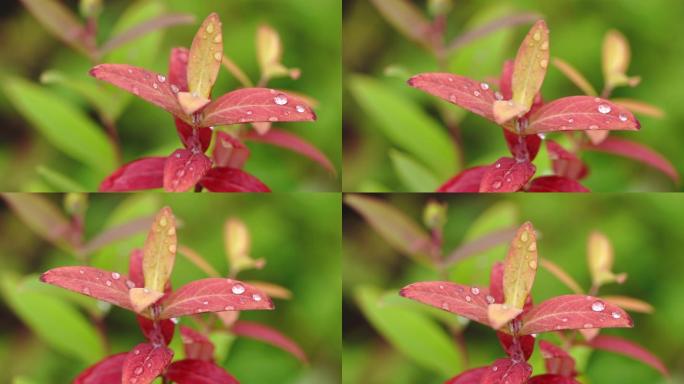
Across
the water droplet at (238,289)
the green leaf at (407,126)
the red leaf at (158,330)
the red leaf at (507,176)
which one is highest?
the green leaf at (407,126)

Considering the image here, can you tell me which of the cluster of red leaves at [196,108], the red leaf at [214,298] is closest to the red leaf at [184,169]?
the cluster of red leaves at [196,108]

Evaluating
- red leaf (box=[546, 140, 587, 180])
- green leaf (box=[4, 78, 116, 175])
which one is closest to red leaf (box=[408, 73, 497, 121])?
red leaf (box=[546, 140, 587, 180])

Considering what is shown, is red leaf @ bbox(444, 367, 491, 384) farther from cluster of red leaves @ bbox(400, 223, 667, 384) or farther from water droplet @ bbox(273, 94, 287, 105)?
water droplet @ bbox(273, 94, 287, 105)

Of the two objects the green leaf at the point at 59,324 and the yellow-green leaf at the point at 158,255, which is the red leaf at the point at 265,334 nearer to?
the green leaf at the point at 59,324

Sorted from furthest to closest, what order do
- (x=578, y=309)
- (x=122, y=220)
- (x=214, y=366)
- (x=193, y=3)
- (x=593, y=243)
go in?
1. (x=193, y=3)
2. (x=122, y=220)
3. (x=593, y=243)
4. (x=214, y=366)
5. (x=578, y=309)

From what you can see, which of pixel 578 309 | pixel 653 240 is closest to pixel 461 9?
pixel 653 240

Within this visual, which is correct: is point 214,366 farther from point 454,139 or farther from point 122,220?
point 454,139

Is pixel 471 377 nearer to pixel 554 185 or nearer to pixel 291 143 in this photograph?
pixel 554 185
